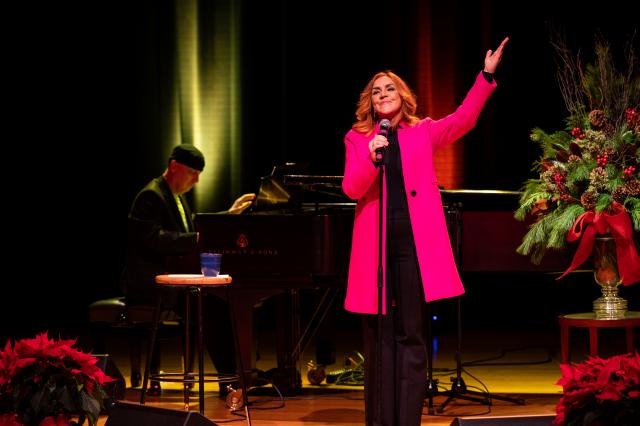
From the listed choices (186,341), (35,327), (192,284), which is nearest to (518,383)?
(186,341)

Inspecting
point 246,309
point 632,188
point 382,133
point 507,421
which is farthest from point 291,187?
point 507,421

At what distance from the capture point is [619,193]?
14.5 ft

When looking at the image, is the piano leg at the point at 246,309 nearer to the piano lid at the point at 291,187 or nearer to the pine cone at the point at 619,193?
the piano lid at the point at 291,187

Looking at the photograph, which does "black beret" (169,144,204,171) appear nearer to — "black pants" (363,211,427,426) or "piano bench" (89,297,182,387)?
"piano bench" (89,297,182,387)

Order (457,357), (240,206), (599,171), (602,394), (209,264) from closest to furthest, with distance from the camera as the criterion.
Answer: (602,394)
(209,264)
(599,171)
(457,357)
(240,206)

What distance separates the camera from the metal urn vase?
4.58 metres

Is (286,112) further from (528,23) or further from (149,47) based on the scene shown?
(528,23)

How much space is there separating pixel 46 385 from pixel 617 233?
2.56m

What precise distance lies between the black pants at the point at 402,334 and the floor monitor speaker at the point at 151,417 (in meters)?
0.92

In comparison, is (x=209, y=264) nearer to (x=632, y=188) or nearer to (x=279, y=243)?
(x=279, y=243)

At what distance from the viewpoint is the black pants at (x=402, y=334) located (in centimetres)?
383

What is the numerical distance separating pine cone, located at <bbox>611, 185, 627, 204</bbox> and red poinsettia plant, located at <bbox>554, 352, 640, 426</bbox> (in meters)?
1.72

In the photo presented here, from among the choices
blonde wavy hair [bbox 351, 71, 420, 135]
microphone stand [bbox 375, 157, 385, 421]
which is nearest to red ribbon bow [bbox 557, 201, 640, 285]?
blonde wavy hair [bbox 351, 71, 420, 135]

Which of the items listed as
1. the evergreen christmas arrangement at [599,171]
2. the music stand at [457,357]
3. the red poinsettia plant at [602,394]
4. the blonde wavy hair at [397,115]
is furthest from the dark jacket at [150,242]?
the red poinsettia plant at [602,394]
